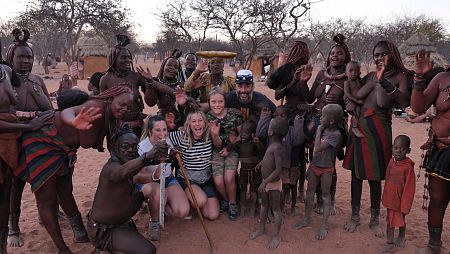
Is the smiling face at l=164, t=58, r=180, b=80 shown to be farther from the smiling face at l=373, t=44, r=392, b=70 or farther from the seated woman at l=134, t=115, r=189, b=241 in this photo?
the smiling face at l=373, t=44, r=392, b=70

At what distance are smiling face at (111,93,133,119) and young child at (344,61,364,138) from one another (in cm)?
227

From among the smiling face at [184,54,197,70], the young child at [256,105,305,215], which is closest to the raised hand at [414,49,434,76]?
the young child at [256,105,305,215]

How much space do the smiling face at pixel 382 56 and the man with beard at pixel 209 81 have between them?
184 centimetres

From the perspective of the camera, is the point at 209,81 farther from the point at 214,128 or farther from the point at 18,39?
the point at 18,39

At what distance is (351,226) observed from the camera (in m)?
4.14

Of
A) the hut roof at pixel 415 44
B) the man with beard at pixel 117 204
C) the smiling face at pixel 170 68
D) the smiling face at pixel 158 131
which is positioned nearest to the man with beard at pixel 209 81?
the smiling face at pixel 170 68

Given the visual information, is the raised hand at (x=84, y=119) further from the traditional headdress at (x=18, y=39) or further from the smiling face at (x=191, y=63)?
the smiling face at (x=191, y=63)

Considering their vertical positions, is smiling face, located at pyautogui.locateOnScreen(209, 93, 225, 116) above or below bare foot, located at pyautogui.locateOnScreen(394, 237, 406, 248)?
above

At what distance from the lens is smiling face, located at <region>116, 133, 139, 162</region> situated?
315 centimetres

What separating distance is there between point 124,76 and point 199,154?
1.24 meters

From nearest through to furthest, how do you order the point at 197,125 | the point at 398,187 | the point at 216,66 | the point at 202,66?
the point at 398,187
the point at 197,125
the point at 202,66
the point at 216,66

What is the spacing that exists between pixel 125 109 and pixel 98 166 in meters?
4.20

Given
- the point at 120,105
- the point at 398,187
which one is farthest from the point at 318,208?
the point at 120,105

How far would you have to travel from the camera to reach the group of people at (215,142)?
3.25m
